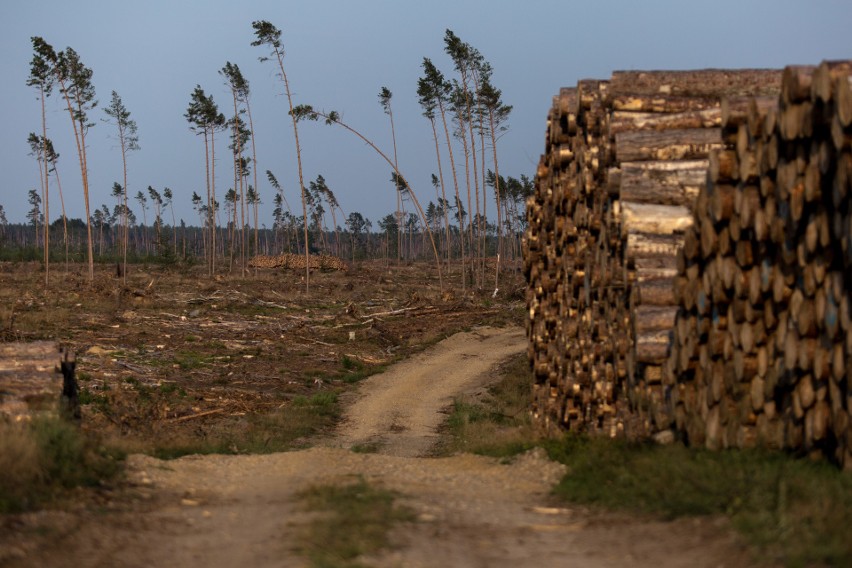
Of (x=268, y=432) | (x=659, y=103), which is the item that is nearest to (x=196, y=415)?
(x=268, y=432)

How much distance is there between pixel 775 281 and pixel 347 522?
360cm

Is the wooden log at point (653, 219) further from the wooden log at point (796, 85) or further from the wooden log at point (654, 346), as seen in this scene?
the wooden log at point (796, 85)

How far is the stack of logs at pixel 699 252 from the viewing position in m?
6.39

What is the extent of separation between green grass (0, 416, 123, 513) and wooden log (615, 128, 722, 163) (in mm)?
6268

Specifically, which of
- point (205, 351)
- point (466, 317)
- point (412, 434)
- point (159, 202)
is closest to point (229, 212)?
point (159, 202)

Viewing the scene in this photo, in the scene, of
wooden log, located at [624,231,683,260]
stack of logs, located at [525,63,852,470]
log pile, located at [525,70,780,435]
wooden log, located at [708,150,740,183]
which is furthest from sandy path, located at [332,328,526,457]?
wooden log, located at [708,150,740,183]

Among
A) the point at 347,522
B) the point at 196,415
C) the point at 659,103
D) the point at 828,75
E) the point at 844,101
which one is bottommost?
the point at 196,415

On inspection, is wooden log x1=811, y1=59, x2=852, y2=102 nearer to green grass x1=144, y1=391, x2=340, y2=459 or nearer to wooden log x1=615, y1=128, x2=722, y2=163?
wooden log x1=615, y1=128, x2=722, y2=163

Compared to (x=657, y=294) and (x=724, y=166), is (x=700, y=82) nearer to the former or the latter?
(x=657, y=294)

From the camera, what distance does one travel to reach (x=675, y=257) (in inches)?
386

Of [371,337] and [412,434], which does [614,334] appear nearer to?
[412,434]

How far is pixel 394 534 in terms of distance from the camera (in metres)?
6.25

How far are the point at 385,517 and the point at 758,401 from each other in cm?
303

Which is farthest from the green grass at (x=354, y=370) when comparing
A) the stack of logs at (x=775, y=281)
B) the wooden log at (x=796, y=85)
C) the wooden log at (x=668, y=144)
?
the wooden log at (x=796, y=85)
